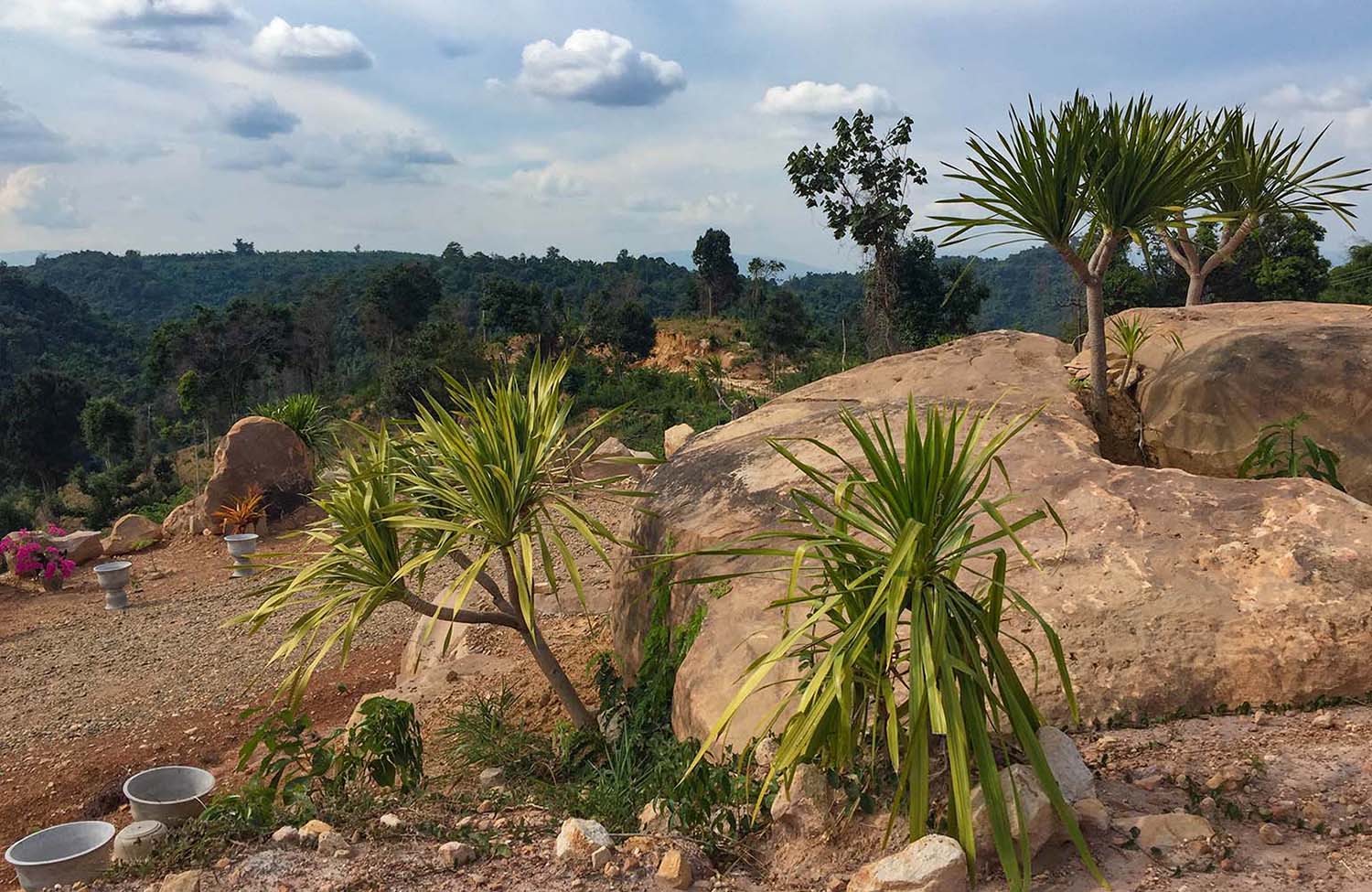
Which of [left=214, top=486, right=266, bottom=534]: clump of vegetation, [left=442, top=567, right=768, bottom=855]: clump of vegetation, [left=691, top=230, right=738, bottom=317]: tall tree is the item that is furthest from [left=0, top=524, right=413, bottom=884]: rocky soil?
[left=691, top=230, right=738, bottom=317]: tall tree

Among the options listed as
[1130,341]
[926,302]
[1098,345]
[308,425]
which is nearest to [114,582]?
[308,425]

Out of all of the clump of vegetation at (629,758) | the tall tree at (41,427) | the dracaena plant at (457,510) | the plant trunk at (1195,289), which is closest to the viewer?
the clump of vegetation at (629,758)

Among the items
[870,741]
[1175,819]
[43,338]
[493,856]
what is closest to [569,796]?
[493,856]

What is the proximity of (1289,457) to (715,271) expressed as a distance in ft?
126

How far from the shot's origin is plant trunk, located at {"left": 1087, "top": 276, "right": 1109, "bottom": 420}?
5.59m

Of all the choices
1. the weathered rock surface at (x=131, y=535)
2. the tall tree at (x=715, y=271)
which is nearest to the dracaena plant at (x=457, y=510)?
the weathered rock surface at (x=131, y=535)

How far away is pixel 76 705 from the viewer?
625 centimetres

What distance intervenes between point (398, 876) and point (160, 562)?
28.5ft

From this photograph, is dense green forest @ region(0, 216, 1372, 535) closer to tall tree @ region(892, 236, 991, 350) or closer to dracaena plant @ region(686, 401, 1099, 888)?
tall tree @ region(892, 236, 991, 350)

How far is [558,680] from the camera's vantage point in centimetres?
416

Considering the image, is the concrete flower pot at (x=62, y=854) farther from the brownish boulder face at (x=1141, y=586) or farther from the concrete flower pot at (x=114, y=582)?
the concrete flower pot at (x=114, y=582)

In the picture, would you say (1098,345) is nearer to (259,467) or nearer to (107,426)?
(259,467)

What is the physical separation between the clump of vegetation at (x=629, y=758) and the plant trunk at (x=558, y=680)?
55 mm

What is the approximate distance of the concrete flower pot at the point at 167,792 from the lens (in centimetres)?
397
